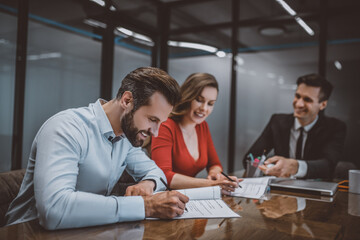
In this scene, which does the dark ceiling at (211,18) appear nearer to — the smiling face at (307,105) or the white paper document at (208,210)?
the smiling face at (307,105)

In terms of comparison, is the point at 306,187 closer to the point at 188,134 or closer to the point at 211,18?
the point at 188,134

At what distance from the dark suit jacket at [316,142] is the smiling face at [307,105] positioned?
0.09m

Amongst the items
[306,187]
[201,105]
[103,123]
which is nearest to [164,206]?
[103,123]

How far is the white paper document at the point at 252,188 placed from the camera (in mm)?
1613

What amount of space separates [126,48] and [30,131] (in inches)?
77.9

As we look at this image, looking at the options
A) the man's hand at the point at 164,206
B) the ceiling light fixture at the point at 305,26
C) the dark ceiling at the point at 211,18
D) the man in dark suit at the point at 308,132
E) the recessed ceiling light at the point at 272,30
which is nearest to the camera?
the man's hand at the point at 164,206

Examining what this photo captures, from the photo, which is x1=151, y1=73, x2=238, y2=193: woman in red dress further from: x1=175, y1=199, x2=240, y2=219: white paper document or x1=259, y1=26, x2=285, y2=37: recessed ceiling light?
x1=259, y1=26, x2=285, y2=37: recessed ceiling light

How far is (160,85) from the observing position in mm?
1370

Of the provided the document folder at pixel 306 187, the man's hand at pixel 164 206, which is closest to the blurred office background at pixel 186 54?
the document folder at pixel 306 187

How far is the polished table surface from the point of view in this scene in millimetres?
969

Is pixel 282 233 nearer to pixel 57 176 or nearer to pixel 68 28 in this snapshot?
pixel 57 176

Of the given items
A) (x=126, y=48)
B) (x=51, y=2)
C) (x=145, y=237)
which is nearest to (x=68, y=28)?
(x=51, y=2)

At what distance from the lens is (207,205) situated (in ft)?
4.45

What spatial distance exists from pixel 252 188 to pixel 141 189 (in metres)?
0.73
